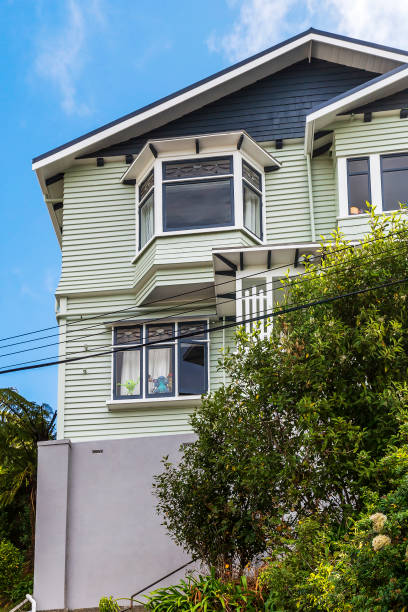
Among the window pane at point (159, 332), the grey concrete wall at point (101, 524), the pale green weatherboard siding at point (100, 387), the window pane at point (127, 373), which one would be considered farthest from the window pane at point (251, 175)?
the grey concrete wall at point (101, 524)

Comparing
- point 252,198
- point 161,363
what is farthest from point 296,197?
point 161,363

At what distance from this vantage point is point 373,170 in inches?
725

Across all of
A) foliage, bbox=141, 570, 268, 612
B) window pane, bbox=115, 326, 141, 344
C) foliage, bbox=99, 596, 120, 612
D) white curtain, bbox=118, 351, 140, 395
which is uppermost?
window pane, bbox=115, 326, 141, 344

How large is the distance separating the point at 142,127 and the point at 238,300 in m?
5.75

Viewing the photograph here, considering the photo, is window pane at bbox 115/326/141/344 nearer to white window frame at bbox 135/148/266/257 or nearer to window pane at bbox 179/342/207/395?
window pane at bbox 179/342/207/395

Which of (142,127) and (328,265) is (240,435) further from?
(142,127)

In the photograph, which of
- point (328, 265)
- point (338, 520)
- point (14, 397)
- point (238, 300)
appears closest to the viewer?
point (338, 520)

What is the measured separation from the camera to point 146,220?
19.7m

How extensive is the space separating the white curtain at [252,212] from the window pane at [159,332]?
277 cm

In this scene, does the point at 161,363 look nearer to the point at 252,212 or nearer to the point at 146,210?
the point at 146,210

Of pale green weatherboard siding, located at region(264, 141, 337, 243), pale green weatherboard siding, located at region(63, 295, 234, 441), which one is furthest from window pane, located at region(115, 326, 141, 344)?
pale green weatherboard siding, located at region(264, 141, 337, 243)

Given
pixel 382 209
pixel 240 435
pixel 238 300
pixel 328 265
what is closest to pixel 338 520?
pixel 240 435

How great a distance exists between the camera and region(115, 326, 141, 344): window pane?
19031mm

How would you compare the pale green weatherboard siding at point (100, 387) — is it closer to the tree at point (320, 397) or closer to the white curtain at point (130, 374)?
the white curtain at point (130, 374)
